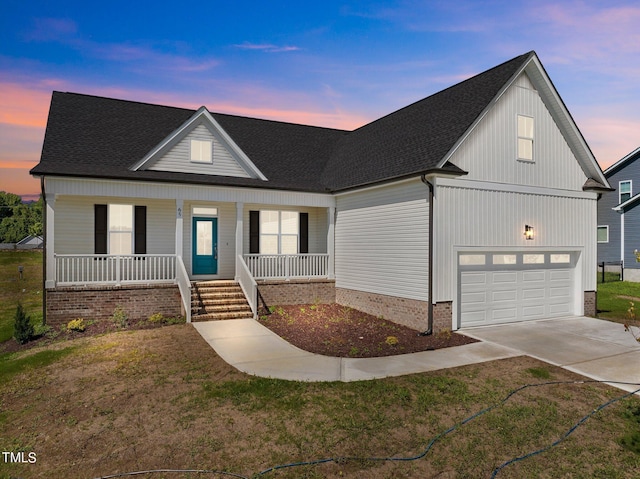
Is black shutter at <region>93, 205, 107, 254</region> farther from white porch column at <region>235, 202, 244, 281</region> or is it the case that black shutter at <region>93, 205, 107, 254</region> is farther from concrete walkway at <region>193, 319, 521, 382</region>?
concrete walkway at <region>193, 319, 521, 382</region>

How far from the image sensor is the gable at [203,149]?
557 inches

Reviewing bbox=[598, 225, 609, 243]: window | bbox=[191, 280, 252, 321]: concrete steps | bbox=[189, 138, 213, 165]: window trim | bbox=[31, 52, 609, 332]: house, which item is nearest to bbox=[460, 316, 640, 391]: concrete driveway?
bbox=[31, 52, 609, 332]: house

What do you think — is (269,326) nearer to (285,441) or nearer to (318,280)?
(318,280)

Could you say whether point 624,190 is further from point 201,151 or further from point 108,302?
point 108,302

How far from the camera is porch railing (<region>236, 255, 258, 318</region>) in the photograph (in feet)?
43.0

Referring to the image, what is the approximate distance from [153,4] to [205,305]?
1010 centimetres

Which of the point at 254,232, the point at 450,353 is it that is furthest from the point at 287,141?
the point at 450,353

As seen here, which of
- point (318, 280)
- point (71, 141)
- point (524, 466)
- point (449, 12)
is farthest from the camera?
point (318, 280)

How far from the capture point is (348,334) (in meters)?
11.5

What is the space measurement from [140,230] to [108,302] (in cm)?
299

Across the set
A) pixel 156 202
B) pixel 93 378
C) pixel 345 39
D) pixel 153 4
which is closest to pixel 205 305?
pixel 156 202

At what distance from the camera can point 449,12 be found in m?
13.0

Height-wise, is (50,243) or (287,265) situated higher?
(50,243)

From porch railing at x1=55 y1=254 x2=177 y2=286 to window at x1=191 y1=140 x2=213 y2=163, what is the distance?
374 cm
